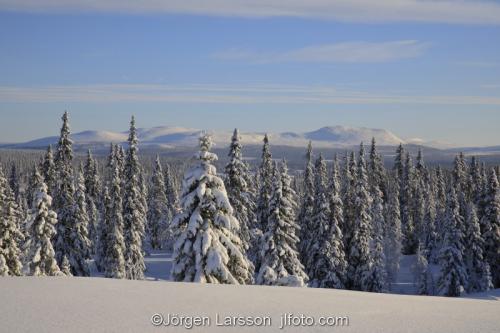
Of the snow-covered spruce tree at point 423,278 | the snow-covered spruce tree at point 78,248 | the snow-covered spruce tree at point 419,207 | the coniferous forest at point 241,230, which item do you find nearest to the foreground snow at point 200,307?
the coniferous forest at point 241,230

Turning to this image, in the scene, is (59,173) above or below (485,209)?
above

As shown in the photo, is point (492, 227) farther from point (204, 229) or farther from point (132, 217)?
point (204, 229)

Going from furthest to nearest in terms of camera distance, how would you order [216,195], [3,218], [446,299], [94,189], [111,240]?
1. [94,189]
2. [111,240]
3. [3,218]
4. [216,195]
5. [446,299]

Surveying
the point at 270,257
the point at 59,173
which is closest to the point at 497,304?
the point at 270,257

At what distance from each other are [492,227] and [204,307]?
5062cm

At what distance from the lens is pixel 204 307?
1384 centimetres

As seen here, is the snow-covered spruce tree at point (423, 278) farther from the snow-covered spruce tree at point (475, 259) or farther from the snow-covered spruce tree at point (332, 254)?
the snow-covered spruce tree at point (332, 254)

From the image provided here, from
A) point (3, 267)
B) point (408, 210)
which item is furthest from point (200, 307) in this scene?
point (408, 210)

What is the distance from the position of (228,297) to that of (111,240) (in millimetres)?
34512

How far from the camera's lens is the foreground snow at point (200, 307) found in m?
11.8

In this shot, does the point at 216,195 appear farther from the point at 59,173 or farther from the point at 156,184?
the point at 156,184

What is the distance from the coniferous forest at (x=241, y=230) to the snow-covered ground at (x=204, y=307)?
761 centimetres

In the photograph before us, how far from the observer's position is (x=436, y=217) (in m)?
79.9

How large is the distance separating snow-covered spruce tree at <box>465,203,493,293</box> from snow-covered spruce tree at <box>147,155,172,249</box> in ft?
155
